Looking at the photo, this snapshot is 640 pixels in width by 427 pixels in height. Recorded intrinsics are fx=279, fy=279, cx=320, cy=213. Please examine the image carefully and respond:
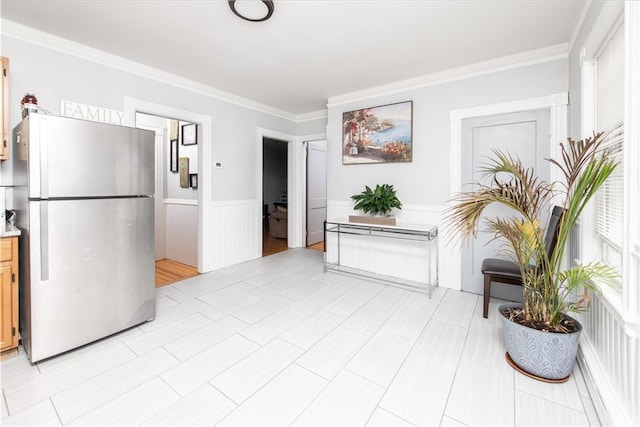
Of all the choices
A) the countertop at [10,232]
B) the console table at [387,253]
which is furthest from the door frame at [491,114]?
the countertop at [10,232]

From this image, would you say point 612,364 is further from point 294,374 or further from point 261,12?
point 261,12

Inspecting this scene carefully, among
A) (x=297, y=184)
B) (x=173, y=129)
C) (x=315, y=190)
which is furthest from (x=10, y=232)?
(x=315, y=190)

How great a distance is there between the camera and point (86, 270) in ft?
6.67

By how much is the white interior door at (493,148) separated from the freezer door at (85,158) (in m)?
3.23

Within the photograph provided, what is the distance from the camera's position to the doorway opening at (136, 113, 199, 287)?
164 inches

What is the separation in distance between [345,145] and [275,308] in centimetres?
249

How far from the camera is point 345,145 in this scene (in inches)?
161

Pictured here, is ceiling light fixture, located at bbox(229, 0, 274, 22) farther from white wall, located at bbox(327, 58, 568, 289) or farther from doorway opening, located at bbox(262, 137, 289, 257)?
doorway opening, located at bbox(262, 137, 289, 257)

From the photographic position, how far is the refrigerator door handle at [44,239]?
6.03 ft

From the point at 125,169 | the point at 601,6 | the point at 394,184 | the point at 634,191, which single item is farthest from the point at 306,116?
the point at 634,191

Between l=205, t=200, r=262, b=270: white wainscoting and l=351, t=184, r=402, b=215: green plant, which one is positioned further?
l=205, t=200, r=262, b=270: white wainscoting

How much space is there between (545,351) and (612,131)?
137cm

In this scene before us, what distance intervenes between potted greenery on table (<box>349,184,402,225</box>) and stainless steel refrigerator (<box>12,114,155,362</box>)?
2344mm

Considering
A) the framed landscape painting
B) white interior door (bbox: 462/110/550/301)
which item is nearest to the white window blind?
white interior door (bbox: 462/110/550/301)
